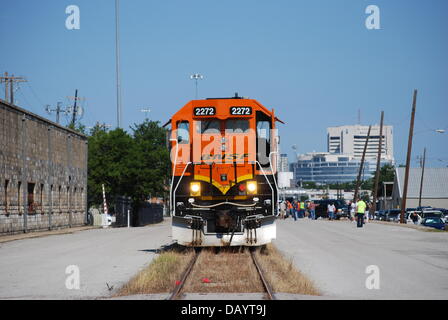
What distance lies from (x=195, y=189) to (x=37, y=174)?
72.5 feet

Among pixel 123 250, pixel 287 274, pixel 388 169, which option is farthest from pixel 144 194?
pixel 388 169

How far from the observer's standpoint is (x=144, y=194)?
60.6 m

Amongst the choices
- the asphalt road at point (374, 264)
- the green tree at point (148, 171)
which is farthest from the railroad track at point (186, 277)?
the green tree at point (148, 171)

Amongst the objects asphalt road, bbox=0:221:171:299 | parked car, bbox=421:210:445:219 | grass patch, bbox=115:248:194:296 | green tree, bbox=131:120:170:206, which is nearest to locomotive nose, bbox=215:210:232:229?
grass patch, bbox=115:248:194:296

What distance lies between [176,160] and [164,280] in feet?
19.2

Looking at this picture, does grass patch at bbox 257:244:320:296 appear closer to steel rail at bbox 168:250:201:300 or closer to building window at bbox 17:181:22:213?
steel rail at bbox 168:250:201:300

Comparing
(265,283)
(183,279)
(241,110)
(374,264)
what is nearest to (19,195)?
(241,110)

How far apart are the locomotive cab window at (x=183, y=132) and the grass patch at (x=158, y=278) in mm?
3331

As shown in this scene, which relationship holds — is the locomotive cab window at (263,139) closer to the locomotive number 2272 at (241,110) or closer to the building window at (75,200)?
the locomotive number 2272 at (241,110)

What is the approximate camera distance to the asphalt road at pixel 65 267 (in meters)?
12.6
